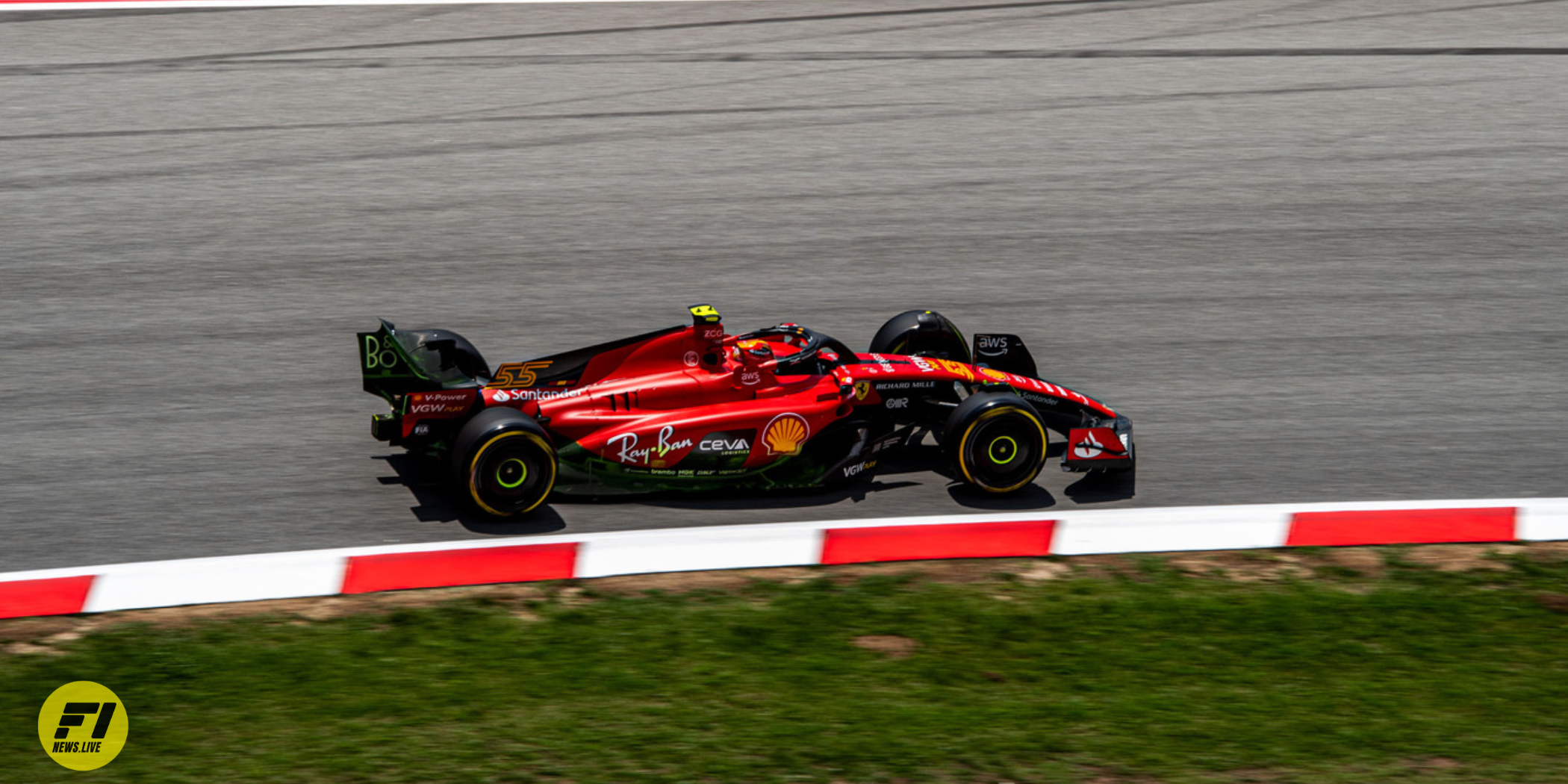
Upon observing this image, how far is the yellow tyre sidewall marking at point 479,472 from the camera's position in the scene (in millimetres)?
7762

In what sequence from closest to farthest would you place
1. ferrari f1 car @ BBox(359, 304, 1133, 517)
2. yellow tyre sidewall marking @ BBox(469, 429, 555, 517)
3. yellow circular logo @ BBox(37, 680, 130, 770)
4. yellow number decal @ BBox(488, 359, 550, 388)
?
yellow circular logo @ BBox(37, 680, 130, 770) → yellow tyre sidewall marking @ BBox(469, 429, 555, 517) → ferrari f1 car @ BBox(359, 304, 1133, 517) → yellow number decal @ BBox(488, 359, 550, 388)

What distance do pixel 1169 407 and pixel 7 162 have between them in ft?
31.4

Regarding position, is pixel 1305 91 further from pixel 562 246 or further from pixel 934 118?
pixel 562 246

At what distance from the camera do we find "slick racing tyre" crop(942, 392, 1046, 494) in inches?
325

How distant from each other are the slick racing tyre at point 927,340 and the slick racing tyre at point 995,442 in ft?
2.70

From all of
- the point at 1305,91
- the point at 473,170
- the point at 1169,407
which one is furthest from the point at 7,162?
the point at 1305,91

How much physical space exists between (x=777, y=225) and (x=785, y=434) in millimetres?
4250

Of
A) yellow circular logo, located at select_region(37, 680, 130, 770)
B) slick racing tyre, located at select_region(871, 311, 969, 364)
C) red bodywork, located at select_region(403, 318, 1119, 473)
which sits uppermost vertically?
slick racing tyre, located at select_region(871, 311, 969, 364)

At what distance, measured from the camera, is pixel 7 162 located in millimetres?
12812

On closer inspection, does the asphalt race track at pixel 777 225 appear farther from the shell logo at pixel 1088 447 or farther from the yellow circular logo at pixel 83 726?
the yellow circular logo at pixel 83 726

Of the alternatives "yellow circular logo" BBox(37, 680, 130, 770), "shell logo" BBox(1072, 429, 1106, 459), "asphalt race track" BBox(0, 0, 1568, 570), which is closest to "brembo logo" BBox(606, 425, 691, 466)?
"asphalt race track" BBox(0, 0, 1568, 570)

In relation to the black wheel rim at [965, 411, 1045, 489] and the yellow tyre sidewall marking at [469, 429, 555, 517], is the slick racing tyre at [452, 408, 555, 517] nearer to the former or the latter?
the yellow tyre sidewall marking at [469, 429, 555, 517]

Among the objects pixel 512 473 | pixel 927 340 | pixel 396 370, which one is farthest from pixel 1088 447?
pixel 396 370

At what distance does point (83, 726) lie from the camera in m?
6.05
